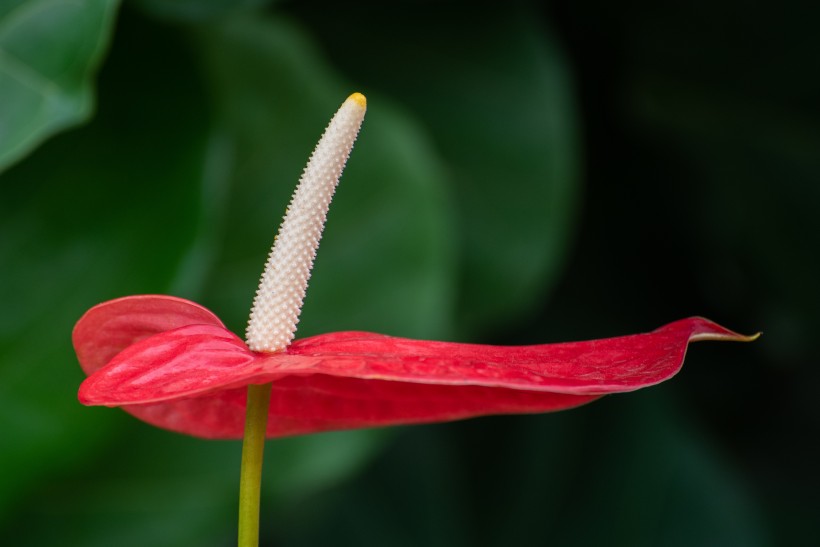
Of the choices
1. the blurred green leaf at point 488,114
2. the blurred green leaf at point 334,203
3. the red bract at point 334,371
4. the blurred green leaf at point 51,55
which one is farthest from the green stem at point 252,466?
the blurred green leaf at point 488,114

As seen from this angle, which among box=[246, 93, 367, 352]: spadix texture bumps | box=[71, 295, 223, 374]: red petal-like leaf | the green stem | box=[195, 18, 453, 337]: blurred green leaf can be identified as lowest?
the green stem

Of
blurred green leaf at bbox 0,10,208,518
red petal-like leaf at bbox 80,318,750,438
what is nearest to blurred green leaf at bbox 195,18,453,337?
blurred green leaf at bbox 0,10,208,518

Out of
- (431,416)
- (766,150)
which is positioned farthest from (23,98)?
(766,150)

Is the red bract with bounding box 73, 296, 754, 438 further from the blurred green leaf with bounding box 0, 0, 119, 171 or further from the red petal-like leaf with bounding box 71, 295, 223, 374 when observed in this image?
the blurred green leaf with bounding box 0, 0, 119, 171

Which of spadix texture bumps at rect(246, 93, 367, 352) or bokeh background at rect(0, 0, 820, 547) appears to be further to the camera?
bokeh background at rect(0, 0, 820, 547)

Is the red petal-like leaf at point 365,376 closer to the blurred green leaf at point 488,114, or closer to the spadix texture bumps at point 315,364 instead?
the spadix texture bumps at point 315,364

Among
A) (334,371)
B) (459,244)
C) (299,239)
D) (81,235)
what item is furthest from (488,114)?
(334,371)
